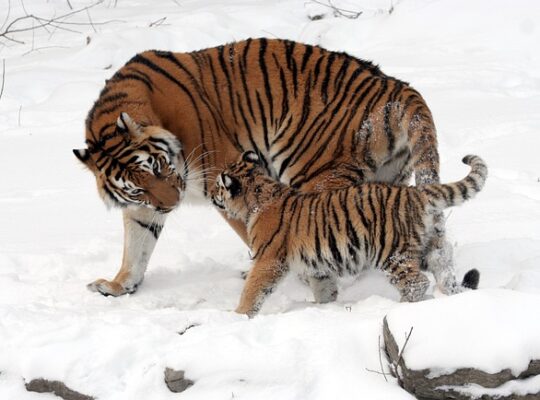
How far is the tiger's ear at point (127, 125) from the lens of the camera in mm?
4664

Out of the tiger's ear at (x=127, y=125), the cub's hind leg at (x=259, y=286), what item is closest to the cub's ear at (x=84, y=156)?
the tiger's ear at (x=127, y=125)

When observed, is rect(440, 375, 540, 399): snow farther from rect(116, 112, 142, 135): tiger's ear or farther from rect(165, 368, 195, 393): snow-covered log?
rect(116, 112, 142, 135): tiger's ear

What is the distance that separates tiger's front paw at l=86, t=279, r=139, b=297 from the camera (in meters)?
5.12

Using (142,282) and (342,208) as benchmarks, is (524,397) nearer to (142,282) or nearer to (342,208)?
(342,208)

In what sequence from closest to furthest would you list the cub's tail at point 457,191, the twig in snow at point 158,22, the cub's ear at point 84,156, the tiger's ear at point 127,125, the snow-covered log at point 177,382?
the snow-covered log at point 177,382 < the cub's tail at point 457,191 < the tiger's ear at point 127,125 < the cub's ear at point 84,156 < the twig in snow at point 158,22

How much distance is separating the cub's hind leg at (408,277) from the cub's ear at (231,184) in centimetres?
100

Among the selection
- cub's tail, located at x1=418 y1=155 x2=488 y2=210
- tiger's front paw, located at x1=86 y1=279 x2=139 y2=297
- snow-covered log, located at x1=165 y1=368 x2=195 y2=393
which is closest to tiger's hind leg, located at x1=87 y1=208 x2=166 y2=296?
tiger's front paw, located at x1=86 y1=279 x2=139 y2=297

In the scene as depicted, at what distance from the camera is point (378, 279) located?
A: 4.96 meters

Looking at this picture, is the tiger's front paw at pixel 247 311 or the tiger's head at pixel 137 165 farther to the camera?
the tiger's head at pixel 137 165

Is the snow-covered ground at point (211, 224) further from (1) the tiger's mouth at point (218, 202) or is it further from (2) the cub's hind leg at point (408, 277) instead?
(1) the tiger's mouth at point (218, 202)

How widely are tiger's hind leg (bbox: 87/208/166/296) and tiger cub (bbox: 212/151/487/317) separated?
2.18ft

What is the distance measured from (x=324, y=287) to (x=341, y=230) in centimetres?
48

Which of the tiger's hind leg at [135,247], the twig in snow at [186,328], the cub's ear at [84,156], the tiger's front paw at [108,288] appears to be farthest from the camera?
the tiger's hind leg at [135,247]

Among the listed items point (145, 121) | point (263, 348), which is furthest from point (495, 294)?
point (145, 121)
